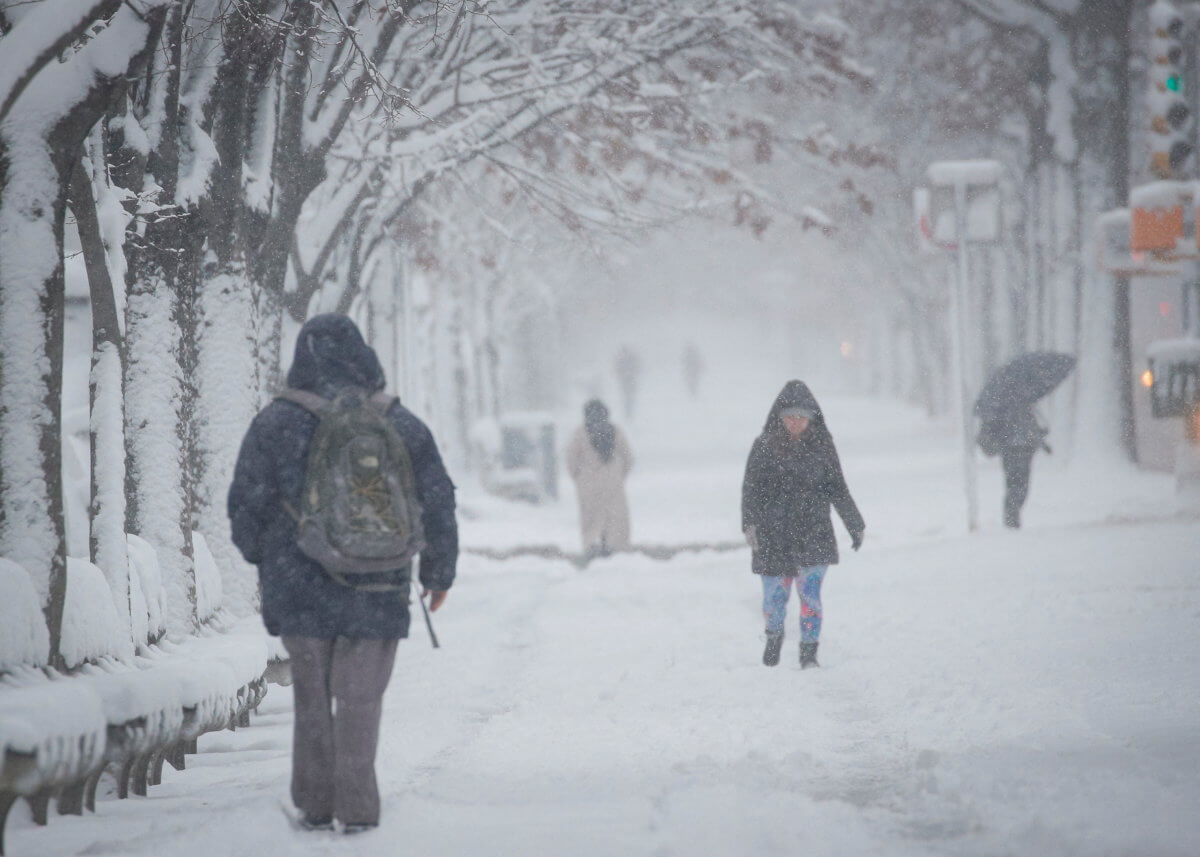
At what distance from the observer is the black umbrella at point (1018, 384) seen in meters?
14.8

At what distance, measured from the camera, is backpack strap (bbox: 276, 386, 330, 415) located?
15.9 ft

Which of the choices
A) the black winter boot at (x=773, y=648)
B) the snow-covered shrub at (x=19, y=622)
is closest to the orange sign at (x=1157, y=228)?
the black winter boot at (x=773, y=648)

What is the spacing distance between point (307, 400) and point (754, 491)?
4277mm

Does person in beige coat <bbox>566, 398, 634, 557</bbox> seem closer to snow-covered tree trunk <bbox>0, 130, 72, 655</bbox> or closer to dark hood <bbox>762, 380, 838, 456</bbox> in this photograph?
dark hood <bbox>762, 380, 838, 456</bbox>

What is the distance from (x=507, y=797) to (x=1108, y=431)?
16.7 metres

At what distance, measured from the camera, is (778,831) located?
4758 millimetres

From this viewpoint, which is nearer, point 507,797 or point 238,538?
point 238,538

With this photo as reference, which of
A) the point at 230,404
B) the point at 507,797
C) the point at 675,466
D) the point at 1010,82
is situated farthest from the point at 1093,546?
the point at 675,466

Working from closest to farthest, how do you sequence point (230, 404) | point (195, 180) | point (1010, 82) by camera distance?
point (195, 180), point (230, 404), point (1010, 82)

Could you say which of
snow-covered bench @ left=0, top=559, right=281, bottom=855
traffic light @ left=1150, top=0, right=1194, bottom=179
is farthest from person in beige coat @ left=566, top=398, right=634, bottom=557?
snow-covered bench @ left=0, top=559, right=281, bottom=855

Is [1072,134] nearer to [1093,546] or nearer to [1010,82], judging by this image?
[1010,82]

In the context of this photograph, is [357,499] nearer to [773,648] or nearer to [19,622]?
[19,622]

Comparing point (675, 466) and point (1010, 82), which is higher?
point (1010, 82)

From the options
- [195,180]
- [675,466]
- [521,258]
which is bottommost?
[675,466]
